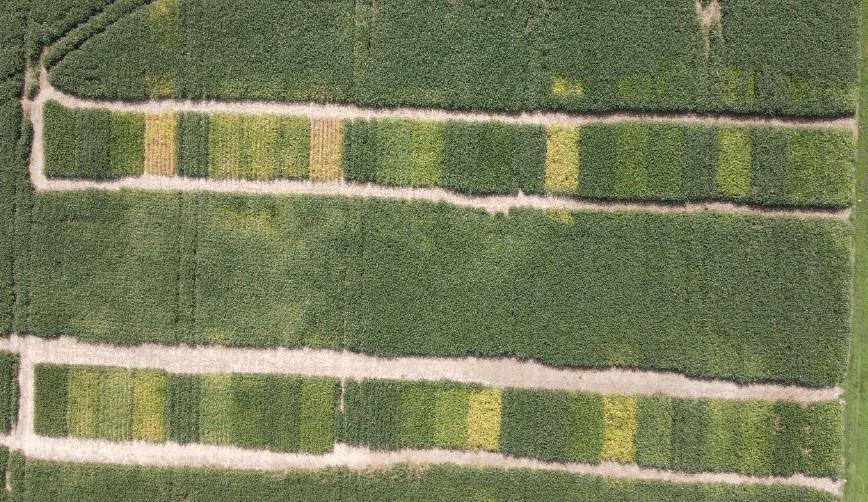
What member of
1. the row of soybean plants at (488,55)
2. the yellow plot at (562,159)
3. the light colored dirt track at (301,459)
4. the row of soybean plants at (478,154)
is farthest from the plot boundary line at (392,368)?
the row of soybean plants at (488,55)

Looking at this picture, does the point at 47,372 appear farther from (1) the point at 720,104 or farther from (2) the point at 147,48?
(1) the point at 720,104

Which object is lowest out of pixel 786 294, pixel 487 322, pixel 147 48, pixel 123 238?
pixel 487 322

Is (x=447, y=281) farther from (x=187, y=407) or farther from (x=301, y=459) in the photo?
(x=187, y=407)

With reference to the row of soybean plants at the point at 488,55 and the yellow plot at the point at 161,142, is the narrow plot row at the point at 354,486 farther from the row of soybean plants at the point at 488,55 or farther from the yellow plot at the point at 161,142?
the row of soybean plants at the point at 488,55

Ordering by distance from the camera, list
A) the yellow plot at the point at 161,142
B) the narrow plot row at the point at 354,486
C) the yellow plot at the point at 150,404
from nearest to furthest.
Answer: the narrow plot row at the point at 354,486 → the yellow plot at the point at 150,404 → the yellow plot at the point at 161,142

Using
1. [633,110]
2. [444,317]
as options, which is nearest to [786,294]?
[633,110]

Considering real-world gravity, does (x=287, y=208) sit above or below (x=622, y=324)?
above
